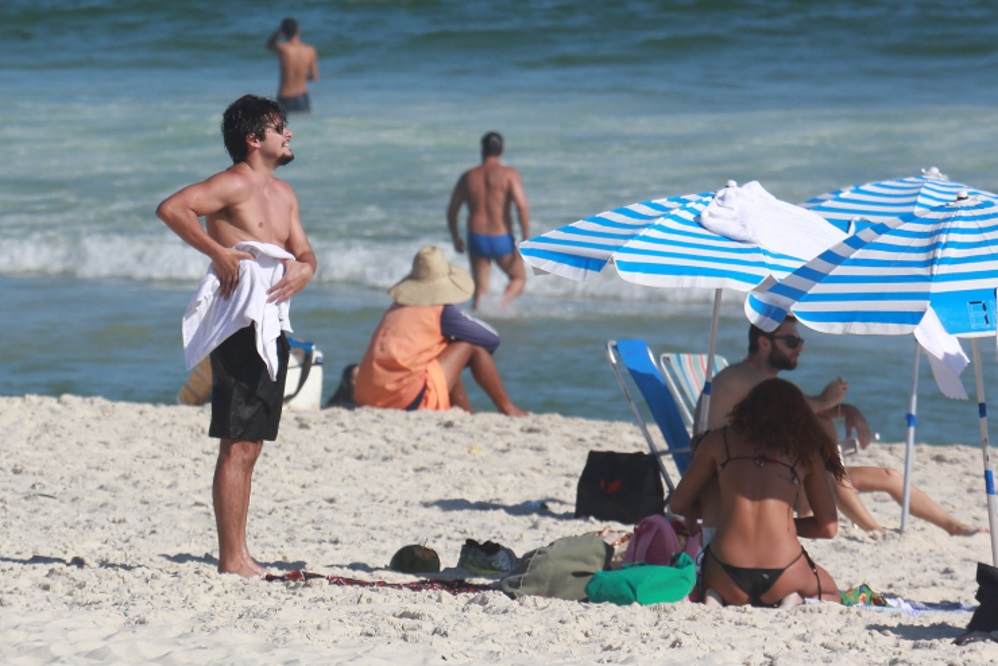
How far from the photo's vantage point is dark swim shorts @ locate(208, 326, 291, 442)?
14.1 feet

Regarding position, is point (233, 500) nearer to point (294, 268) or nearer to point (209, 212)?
point (294, 268)

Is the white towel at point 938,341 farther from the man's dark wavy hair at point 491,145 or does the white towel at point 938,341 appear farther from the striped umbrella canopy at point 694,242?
the man's dark wavy hair at point 491,145

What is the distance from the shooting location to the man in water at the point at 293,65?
17.7 m

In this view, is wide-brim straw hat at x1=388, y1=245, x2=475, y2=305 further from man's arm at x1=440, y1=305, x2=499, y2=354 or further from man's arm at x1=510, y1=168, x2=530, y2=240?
man's arm at x1=510, y1=168, x2=530, y2=240

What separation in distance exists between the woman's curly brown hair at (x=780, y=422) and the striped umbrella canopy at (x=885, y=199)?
6.40 ft

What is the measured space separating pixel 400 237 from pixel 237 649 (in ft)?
35.3

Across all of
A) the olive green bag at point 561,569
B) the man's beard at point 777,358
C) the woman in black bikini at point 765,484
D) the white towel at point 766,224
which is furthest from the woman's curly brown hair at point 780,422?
the man's beard at point 777,358

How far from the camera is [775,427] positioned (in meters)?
4.32

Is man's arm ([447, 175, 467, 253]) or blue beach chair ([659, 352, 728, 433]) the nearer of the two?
blue beach chair ([659, 352, 728, 433])

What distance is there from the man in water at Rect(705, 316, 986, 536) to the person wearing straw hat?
85.2 inches

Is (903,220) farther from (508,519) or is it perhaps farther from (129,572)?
(129,572)

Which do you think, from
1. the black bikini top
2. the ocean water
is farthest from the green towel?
the ocean water

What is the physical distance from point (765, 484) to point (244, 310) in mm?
1590

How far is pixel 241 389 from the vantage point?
430cm
